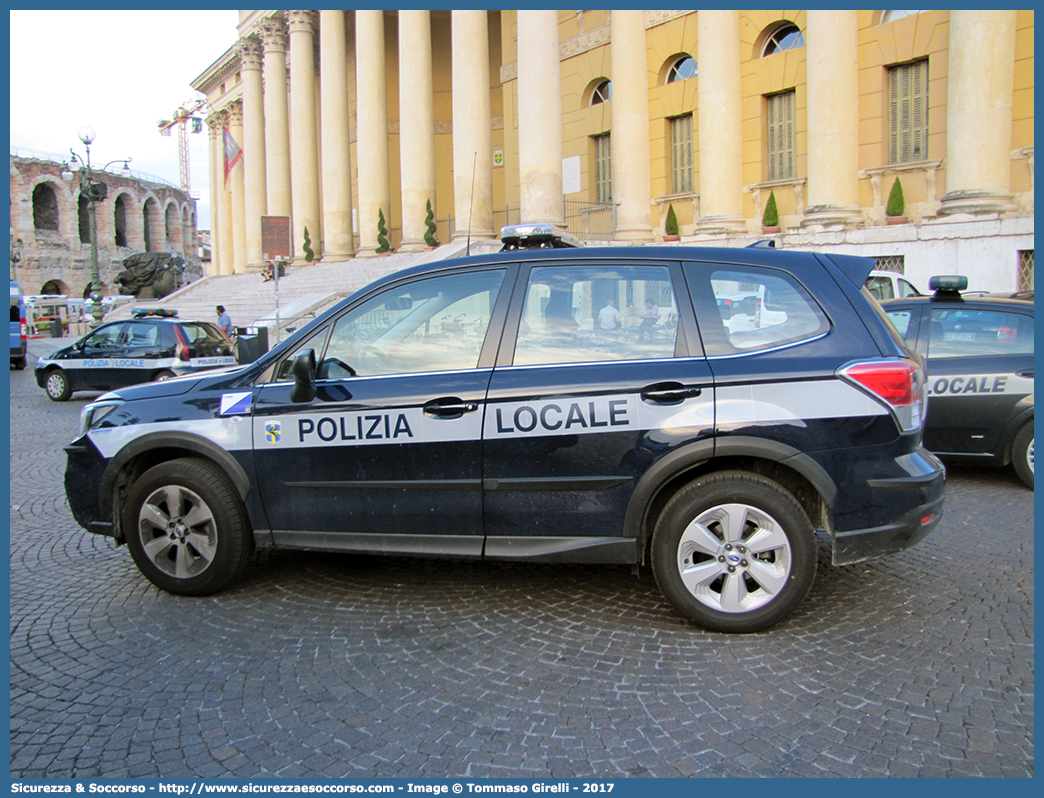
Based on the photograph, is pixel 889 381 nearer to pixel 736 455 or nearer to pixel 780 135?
pixel 736 455

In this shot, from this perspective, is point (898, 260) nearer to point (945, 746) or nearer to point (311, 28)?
point (945, 746)

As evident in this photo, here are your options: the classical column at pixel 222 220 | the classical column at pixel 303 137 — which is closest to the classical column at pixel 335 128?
the classical column at pixel 303 137

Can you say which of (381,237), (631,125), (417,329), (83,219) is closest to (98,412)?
(417,329)

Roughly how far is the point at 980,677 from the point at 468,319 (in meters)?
2.89

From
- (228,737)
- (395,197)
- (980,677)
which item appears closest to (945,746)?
(980,677)

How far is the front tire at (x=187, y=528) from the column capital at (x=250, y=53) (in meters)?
39.0

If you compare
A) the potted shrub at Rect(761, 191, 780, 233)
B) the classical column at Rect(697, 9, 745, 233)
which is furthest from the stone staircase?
the potted shrub at Rect(761, 191, 780, 233)

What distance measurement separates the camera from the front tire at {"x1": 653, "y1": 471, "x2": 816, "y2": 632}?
12.6 ft

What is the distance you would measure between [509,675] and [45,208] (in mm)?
90277

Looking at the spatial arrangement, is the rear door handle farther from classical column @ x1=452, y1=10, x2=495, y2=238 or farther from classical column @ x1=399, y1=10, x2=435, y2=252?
classical column @ x1=399, y1=10, x2=435, y2=252

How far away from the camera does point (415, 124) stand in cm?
2559

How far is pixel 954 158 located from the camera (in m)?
16.1

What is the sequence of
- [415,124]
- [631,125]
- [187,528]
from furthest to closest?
[415,124], [631,125], [187,528]

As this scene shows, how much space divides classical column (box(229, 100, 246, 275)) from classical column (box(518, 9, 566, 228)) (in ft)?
99.1
